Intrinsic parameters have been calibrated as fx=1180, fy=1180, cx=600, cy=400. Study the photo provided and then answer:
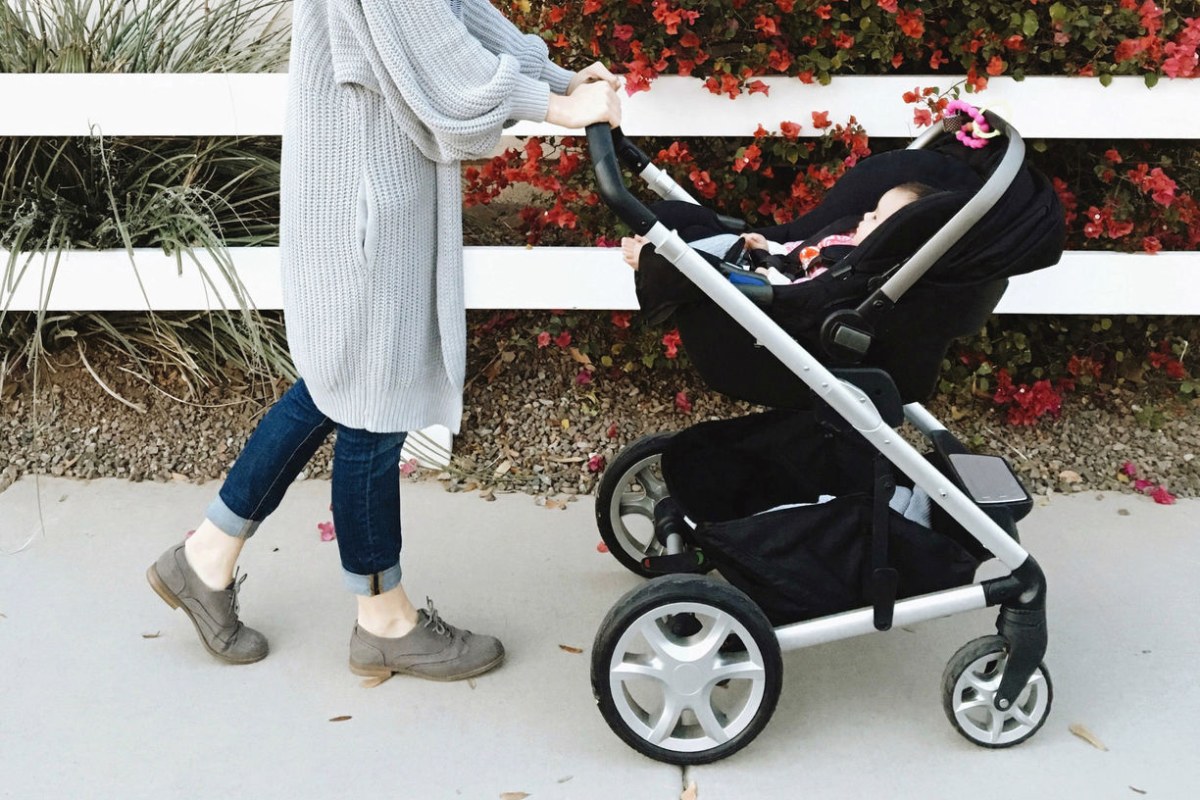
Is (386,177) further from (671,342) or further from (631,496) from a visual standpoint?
(671,342)

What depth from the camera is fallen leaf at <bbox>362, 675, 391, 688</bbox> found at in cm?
283

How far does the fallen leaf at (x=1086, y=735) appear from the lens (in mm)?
2652

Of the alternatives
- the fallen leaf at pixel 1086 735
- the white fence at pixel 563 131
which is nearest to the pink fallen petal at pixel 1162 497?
Answer: the white fence at pixel 563 131

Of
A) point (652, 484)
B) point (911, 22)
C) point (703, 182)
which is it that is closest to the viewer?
point (652, 484)

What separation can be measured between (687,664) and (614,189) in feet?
3.29

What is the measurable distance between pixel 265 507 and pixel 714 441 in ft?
3.62

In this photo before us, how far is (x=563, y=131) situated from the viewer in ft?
11.7

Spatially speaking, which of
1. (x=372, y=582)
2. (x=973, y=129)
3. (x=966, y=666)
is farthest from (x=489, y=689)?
(x=973, y=129)

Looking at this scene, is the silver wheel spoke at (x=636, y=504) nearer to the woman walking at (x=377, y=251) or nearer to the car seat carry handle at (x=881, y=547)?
the woman walking at (x=377, y=251)

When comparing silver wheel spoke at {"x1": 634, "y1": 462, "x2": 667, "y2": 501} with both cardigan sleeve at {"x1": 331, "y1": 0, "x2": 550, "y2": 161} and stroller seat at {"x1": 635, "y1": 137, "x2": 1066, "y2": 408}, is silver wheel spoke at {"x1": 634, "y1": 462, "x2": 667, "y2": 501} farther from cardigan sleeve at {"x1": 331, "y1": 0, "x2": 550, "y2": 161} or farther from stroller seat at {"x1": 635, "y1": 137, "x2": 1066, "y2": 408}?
cardigan sleeve at {"x1": 331, "y1": 0, "x2": 550, "y2": 161}

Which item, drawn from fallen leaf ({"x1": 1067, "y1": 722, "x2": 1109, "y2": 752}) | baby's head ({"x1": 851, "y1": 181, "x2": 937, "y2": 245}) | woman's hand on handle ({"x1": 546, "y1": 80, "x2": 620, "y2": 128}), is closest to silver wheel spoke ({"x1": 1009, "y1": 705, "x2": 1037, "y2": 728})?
fallen leaf ({"x1": 1067, "y1": 722, "x2": 1109, "y2": 752})

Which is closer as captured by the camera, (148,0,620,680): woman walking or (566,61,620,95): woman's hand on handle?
(148,0,620,680): woman walking

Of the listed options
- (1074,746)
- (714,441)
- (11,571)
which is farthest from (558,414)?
(1074,746)

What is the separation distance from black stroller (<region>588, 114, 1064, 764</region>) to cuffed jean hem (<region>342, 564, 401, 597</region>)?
22.6 inches
